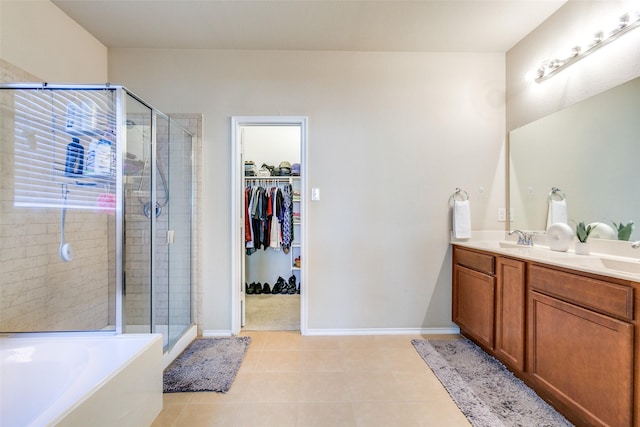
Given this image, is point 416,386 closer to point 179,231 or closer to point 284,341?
point 284,341

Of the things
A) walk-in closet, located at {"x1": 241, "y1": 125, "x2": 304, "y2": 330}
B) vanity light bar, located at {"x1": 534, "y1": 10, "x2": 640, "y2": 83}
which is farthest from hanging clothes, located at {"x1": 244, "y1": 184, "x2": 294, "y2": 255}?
vanity light bar, located at {"x1": 534, "y1": 10, "x2": 640, "y2": 83}

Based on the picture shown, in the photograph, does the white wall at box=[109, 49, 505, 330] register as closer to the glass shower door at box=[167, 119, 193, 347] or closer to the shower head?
the glass shower door at box=[167, 119, 193, 347]

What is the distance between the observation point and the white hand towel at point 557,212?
6.89ft

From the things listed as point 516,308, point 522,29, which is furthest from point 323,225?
point 522,29

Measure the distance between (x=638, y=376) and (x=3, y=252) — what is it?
325 cm

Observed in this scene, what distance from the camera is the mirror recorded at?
167cm

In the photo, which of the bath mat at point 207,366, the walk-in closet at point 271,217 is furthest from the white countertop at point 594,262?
the walk-in closet at point 271,217

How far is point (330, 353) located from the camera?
2326 mm

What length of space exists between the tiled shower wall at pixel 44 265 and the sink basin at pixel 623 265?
10.3ft

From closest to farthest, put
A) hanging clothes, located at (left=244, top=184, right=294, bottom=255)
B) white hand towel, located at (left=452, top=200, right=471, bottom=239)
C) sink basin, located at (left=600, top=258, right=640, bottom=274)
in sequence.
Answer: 1. sink basin, located at (left=600, top=258, right=640, bottom=274)
2. white hand towel, located at (left=452, top=200, right=471, bottom=239)
3. hanging clothes, located at (left=244, top=184, right=294, bottom=255)

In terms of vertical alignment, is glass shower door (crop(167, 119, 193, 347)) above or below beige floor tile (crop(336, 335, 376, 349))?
above

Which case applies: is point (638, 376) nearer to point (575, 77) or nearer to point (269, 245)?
point (575, 77)

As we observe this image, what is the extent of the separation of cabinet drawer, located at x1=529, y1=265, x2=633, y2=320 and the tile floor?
88 cm

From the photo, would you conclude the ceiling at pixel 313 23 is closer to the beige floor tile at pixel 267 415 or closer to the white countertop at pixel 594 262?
the white countertop at pixel 594 262
